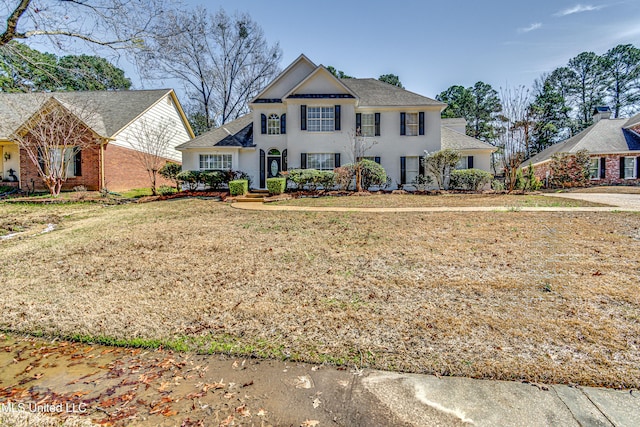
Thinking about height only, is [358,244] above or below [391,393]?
above

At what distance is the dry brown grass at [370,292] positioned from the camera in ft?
11.7

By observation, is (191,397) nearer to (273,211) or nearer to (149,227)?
(149,227)

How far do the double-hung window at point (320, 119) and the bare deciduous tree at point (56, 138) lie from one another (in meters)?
12.0

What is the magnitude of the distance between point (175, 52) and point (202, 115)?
32276 mm

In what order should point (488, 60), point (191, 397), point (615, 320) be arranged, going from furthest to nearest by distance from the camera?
1. point (488, 60)
2. point (615, 320)
3. point (191, 397)

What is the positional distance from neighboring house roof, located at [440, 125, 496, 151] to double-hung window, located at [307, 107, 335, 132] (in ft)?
22.2

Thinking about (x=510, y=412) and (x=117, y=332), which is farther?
(x=117, y=332)

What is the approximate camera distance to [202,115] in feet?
118

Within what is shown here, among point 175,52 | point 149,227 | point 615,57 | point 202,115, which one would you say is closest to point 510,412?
point 175,52

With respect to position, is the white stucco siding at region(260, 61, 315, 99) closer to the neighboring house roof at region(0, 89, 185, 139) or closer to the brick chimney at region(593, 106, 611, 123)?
the neighboring house roof at region(0, 89, 185, 139)

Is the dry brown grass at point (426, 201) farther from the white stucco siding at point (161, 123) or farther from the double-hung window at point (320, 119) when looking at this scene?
the white stucco siding at point (161, 123)

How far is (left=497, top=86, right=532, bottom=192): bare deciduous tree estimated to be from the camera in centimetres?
1730

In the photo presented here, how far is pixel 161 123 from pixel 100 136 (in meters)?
5.46

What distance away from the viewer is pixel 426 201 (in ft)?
45.4
